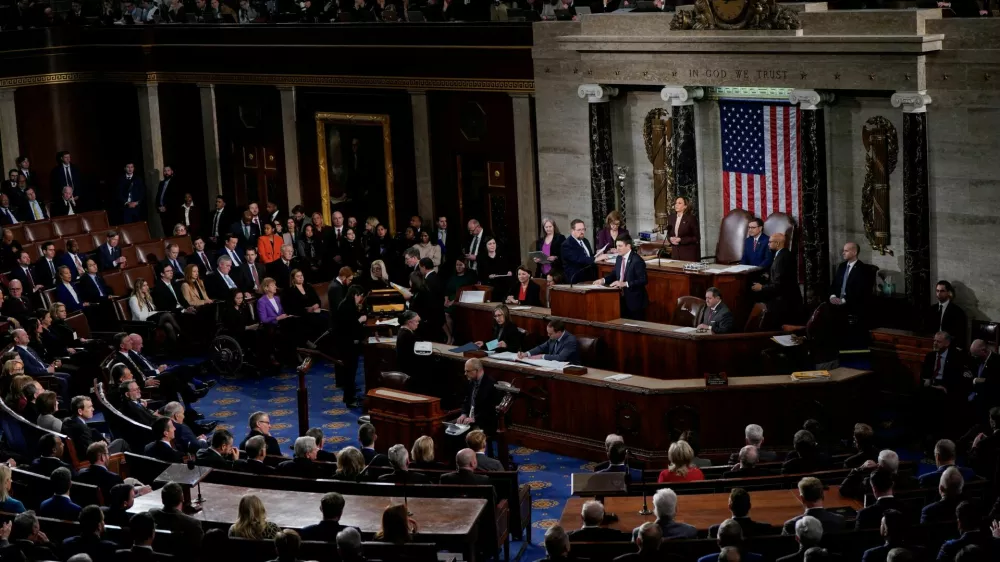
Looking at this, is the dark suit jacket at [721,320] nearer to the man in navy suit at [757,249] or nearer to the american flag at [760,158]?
the man in navy suit at [757,249]

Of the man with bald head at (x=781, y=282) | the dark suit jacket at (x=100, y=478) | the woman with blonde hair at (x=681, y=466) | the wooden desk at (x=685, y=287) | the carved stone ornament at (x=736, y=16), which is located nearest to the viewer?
the woman with blonde hair at (x=681, y=466)

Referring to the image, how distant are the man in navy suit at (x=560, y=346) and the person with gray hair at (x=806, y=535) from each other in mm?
6161

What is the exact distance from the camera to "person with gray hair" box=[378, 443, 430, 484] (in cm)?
1131

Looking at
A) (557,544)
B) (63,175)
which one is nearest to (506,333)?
(557,544)

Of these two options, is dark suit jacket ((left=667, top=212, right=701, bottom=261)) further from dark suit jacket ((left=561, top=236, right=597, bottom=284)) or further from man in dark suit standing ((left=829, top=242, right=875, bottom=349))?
man in dark suit standing ((left=829, top=242, right=875, bottom=349))

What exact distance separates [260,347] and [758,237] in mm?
6390

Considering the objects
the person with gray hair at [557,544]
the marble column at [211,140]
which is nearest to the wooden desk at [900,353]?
the person with gray hair at [557,544]

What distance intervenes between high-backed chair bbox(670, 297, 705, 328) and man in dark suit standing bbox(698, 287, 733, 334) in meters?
0.52

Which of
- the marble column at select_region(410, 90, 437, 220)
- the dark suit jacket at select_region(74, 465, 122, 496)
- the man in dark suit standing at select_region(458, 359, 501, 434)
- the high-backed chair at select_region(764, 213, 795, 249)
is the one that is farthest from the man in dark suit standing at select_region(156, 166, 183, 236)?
the dark suit jacket at select_region(74, 465, 122, 496)

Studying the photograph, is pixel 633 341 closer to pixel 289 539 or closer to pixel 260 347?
pixel 260 347

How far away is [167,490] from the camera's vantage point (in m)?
10.4

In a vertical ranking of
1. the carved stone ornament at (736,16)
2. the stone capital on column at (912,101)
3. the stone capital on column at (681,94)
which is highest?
the carved stone ornament at (736,16)

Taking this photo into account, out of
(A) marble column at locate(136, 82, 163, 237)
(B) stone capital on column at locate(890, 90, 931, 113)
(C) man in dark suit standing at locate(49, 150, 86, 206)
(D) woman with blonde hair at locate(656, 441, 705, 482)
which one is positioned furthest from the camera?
(A) marble column at locate(136, 82, 163, 237)

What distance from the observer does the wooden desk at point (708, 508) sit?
1050 cm
